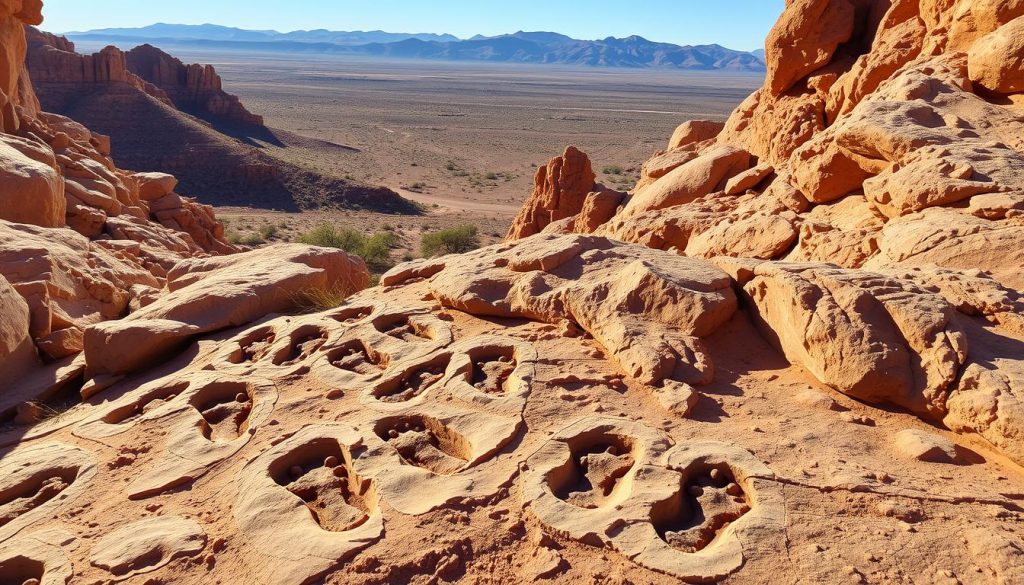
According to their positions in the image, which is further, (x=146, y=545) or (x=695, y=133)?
(x=695, y=133)

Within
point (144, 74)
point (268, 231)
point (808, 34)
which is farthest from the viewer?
point (144, 74)

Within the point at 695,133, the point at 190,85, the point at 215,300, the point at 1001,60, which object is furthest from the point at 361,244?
the point at 190,85

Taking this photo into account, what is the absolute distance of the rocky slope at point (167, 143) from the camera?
115 ft

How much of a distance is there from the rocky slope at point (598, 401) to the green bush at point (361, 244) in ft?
49.6

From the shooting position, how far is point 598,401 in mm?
5012

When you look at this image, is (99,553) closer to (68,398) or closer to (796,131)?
(68,398)

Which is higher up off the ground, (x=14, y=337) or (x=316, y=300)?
(x=316, y=300)

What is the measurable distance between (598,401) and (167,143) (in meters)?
37.7

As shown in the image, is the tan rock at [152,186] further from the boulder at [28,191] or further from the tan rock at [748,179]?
the tan rock at [748,179]

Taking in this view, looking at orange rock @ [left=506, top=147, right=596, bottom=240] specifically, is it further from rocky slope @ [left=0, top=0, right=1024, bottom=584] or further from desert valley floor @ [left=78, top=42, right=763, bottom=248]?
desert valley floor @ [left=78, top=42, right=763, bottom=248]

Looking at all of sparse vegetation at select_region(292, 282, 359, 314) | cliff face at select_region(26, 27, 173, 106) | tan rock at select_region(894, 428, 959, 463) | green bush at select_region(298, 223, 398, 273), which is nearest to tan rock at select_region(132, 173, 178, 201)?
green bush at select_region(298, 223, 398, 273)

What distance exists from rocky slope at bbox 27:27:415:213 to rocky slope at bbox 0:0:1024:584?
2694cm

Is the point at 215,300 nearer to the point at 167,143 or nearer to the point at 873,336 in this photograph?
the point at 873,336

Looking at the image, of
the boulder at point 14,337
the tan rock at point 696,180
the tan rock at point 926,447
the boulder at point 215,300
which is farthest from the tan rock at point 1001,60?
the boulder at point 14,337
